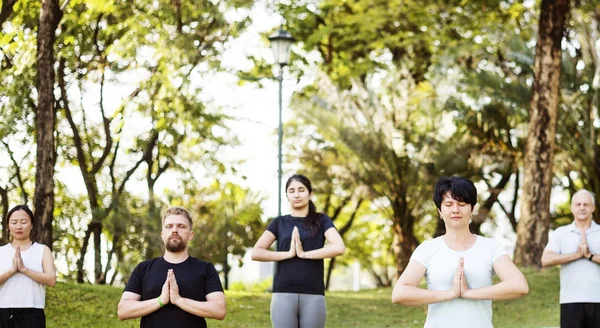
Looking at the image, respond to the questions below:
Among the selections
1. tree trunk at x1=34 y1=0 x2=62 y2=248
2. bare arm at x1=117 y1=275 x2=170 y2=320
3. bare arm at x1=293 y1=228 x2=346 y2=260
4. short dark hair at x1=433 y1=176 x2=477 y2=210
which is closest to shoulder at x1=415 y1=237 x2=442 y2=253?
short dark hair at x1=433 y1=176 x2=477 y2=210

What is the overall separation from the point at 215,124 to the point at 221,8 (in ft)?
9.40

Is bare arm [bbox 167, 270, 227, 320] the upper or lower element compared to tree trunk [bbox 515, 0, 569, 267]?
lower

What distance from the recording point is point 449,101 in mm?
23859

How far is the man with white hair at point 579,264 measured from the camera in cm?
866

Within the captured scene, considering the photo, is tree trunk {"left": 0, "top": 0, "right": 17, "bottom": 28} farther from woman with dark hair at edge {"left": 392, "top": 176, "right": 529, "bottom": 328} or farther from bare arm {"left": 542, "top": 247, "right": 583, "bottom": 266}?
woman with dark hair at edge {"left": 392, "top": 176, "right": 529, "bottom": 328}

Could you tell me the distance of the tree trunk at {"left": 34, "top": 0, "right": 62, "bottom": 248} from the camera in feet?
48.5

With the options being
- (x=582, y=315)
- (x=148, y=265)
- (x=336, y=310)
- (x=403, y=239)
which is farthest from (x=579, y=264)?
(x=403, y=239)

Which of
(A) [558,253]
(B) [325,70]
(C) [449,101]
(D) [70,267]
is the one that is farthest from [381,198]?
(A) [558,253]

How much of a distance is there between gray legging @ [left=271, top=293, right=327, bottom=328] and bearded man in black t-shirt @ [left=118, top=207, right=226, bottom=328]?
2046 mm

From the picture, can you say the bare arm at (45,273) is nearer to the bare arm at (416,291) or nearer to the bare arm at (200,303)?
the bare arm at (200,303)

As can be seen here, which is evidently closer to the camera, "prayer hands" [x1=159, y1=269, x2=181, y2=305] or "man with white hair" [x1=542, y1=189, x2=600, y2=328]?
"prayer hands" [x1=159, y1=269, x2=181, y2=305]

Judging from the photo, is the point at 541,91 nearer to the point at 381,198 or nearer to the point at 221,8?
the point at 381,198

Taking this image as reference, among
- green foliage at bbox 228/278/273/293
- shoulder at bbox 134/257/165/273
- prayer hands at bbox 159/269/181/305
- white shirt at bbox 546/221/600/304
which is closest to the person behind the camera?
prayer hands at bbox 159/269/181/305

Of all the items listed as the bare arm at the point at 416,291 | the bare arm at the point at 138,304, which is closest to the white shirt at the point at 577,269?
the bare arm at the point at 416,291
